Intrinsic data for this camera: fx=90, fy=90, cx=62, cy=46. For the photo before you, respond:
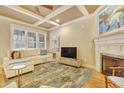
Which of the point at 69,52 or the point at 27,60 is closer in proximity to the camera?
the point at 27,60

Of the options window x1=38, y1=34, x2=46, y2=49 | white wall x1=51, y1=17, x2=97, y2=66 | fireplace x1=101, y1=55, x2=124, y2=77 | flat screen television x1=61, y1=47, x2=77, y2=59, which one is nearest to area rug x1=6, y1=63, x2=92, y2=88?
fireplace x1=101, y1=55, x2=124, y2=77

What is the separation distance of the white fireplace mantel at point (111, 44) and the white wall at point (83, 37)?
49 cm

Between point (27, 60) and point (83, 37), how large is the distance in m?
2.83

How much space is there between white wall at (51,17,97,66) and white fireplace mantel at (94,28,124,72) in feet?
1.62

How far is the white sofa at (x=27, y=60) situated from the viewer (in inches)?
114

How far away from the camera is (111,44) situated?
111 inches

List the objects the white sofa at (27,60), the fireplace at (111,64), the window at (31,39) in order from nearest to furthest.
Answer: the fireplace at (111,64)
the white sofa at (27,60)
the window at (31,39)

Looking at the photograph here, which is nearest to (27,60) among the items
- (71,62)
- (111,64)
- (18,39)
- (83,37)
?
(18,39)

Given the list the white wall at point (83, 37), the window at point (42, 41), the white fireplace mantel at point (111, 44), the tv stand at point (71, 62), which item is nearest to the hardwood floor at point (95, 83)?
the white fireplace mantel at point (111, 44)

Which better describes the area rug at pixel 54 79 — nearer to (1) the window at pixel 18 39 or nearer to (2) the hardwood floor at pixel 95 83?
(2) the hardwood floor at pixel 95 83

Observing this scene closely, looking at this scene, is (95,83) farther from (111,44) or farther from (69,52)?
(69,52)
